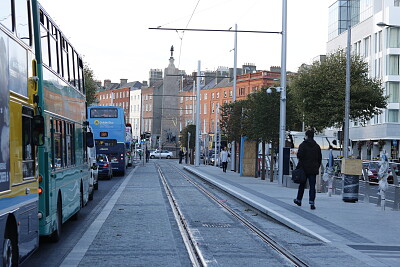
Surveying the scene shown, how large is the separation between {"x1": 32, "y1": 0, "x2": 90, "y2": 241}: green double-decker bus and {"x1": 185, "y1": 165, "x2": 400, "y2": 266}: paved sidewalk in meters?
4.49

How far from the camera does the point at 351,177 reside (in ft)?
70.2

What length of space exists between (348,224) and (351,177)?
6.10m

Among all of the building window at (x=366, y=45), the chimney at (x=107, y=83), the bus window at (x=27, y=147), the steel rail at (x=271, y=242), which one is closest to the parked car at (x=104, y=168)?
the steel rail at (x=271, y=242)

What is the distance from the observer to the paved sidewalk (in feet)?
38.6

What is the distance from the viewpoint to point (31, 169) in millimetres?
9398

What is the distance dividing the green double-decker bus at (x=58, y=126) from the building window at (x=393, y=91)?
172ft

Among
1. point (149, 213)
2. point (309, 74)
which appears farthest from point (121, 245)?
point (309, 74)

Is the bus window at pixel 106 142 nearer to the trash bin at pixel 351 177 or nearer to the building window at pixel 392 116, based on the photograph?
the trash bin at pixel 351 177

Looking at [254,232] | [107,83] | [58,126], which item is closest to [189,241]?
[254,232]

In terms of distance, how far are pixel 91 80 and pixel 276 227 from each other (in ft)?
180

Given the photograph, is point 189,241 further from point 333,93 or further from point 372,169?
point 333,93

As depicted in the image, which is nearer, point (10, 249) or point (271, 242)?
point (10, 249)

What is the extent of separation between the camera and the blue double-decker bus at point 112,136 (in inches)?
1715

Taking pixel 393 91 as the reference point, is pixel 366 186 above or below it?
below
